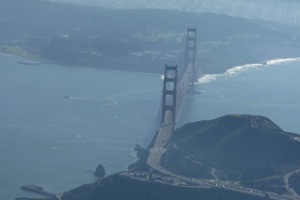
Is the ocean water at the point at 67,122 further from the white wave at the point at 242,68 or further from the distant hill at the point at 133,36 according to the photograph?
the distant hill at the point at 133,36

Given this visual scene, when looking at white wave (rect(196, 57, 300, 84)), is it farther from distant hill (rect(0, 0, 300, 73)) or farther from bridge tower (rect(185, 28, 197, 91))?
bridge tower (rect(185, 28, 197, 91))

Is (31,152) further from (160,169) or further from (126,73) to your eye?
(126,73)

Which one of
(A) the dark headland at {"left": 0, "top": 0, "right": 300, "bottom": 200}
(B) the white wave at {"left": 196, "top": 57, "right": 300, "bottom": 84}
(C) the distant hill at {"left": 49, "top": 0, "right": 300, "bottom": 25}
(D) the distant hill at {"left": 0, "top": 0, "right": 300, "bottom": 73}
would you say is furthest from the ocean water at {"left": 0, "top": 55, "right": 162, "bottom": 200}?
(C) the distant hill at {"left": 49, "top": 0, "right": 300, "bottom": 25}

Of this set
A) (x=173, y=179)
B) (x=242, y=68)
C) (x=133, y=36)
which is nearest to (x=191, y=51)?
(x=242, y=68)

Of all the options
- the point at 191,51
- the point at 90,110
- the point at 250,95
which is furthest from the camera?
the point at 191,51

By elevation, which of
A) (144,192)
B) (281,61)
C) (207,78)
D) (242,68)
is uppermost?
(281,61)

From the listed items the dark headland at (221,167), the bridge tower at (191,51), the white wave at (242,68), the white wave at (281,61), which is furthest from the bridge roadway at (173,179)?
the white wave at (281,61)

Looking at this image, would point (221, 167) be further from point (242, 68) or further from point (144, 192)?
point (242, 68)
